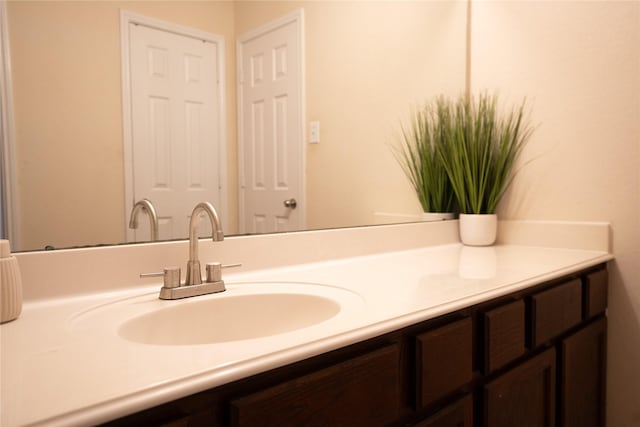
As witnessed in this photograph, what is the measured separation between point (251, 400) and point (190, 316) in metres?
0.37

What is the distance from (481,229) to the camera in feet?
5.51

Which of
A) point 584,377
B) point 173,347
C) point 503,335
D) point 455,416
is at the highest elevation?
point 173,347

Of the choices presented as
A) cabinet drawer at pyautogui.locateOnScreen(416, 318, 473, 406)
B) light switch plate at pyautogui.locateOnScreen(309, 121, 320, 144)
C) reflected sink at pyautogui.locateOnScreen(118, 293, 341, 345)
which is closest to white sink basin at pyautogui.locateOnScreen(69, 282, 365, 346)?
reflected sink at pyautogui.locateOnScreen(118, 293, 341, 345)

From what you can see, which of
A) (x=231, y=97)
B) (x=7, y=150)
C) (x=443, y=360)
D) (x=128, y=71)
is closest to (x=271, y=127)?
(x=231, y=97)

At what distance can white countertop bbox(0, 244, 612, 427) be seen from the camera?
18.3 inches

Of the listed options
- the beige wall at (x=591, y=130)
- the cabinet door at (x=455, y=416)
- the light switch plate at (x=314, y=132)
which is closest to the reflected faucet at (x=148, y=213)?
the light switch plate at (x=314, y=132)

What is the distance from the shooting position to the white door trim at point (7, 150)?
79cm

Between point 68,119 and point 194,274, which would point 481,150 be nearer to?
point 194,274

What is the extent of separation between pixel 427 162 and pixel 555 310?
0.74 metres

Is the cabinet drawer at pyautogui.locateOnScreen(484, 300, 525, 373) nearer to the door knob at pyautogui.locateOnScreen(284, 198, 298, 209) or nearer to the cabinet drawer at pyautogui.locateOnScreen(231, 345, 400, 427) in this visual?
the cabinet drawer at pyautogui.locateOnScreen(231, 345, 400, 427)

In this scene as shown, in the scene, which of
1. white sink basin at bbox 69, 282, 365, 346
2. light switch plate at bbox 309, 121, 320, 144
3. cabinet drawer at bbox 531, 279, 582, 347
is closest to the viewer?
white sink basin at bbox 69, 282, 365, 346

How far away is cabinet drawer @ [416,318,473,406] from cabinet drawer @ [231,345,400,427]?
57 millimetres

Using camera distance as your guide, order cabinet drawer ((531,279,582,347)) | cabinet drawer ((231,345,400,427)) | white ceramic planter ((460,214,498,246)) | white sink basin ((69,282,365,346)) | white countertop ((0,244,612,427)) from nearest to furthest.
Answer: white countertop ((0,244,612,427))
cabinet drawer ((231,345,400,427))
white sink basin ((69,282,365,346))
cabinet drawer ((531,279,582,347))
white ceramic planter ((460,214,498,246))

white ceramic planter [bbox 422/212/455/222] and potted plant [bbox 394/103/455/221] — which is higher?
potted plant [bbox 394/103/455/221]
